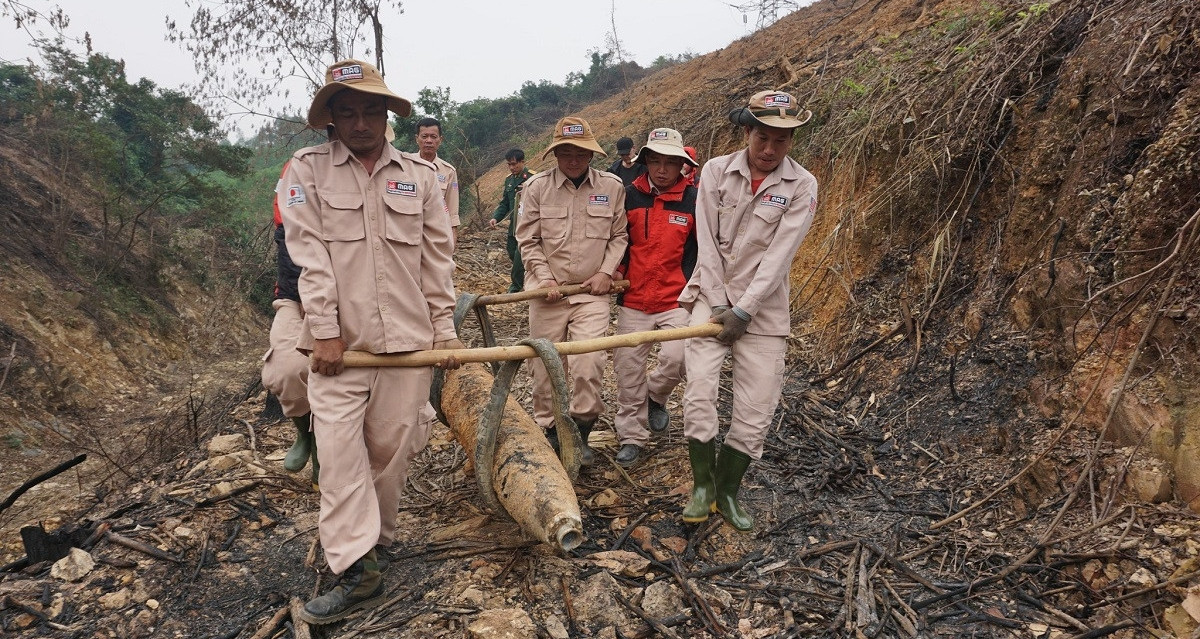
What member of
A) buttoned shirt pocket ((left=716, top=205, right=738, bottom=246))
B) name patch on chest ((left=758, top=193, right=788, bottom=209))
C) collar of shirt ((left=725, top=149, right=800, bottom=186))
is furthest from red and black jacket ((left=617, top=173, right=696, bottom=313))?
name patch on chest ((left=758, top=193, right=788, bottom=209))

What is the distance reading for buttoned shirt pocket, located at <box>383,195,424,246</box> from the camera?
285cm

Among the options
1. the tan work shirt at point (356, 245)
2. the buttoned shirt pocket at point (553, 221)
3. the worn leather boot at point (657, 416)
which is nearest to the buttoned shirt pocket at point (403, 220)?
the tan work shirt at point (356, 245)

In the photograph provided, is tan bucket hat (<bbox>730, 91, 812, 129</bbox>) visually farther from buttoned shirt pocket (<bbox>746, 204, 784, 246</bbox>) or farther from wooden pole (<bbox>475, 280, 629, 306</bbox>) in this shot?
wooden pole (<bbox>475, 280, 629, 306</bbox>)

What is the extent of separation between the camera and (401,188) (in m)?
2.90

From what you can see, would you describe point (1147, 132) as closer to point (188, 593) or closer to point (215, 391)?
point (188, 593)

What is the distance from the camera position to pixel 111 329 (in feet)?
30.8

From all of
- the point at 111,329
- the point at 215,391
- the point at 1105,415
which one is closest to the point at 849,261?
the point at 1105,415

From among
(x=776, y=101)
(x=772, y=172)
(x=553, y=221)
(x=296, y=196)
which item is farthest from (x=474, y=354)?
(x=776, y=101)

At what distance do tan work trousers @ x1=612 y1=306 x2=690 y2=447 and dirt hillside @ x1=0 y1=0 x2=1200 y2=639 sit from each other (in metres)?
0.25

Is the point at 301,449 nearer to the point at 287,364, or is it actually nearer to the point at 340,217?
the point at 287,364

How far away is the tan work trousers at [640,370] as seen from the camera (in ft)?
13.6

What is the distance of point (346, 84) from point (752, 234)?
1.96 m

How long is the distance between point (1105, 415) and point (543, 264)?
9.83 feet

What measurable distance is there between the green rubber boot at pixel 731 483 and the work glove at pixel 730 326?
0.56 metres
